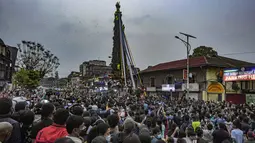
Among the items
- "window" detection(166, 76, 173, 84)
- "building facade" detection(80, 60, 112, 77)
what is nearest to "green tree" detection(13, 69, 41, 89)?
"window" detection(166, 76, 173, 84)

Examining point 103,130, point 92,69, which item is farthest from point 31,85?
point 92,69

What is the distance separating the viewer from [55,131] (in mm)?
3326

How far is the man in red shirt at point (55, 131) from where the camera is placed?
3.21 m

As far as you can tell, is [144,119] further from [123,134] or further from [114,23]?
[114,23]

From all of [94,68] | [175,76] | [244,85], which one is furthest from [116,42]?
[94,68]

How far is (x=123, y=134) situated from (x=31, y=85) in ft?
120

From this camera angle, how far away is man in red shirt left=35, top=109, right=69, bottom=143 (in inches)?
126

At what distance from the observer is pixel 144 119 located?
22.7 feet

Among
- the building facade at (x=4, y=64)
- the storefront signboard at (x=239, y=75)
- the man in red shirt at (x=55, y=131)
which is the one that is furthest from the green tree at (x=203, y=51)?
the man in red shirt at (x=55, y=131)

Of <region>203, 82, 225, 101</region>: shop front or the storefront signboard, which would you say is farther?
<region>203, 82, 225, 101</region>: shop front

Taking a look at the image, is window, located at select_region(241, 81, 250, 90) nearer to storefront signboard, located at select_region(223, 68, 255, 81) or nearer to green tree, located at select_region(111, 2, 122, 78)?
storefront signboard, located at select_region(223, 68, 255, 81)

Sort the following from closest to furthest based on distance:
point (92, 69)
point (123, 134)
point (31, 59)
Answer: point (123, 134) < point (31, 59) < point (92, 69)

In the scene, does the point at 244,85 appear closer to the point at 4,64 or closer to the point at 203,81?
the point at 203,81

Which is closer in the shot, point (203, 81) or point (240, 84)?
point (240, 84)
